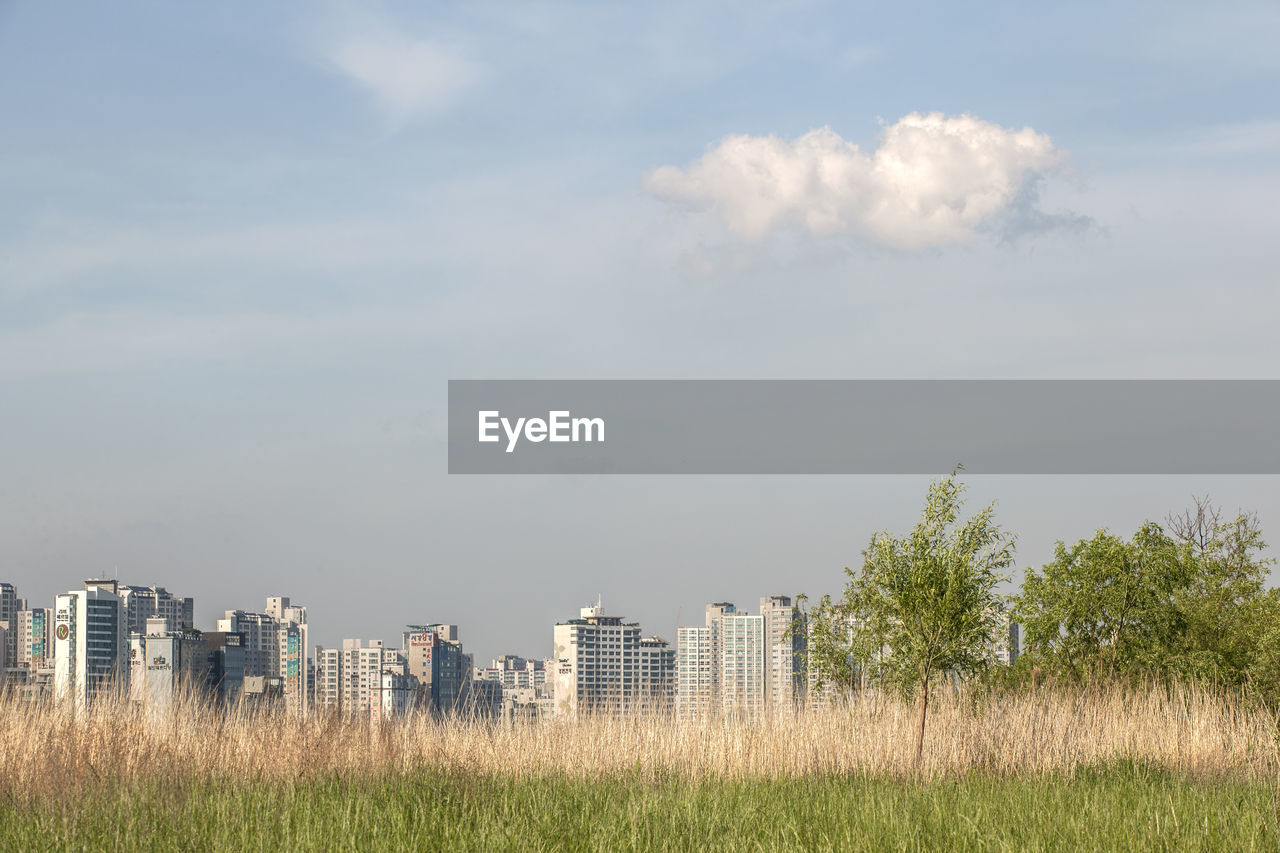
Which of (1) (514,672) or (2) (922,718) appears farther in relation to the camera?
(1) (514,672)

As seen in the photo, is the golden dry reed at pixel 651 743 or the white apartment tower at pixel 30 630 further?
the white apartment tower at pixel 30 630

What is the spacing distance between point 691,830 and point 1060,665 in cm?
1425

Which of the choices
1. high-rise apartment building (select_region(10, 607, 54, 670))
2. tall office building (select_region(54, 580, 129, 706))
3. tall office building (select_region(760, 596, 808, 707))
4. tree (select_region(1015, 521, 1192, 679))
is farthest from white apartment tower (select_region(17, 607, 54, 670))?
tree (select_region(1015, 521, 1192, 679))

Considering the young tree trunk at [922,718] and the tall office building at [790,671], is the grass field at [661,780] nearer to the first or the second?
the young tree trunk at [922,718]

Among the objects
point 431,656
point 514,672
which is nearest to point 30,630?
point 514,672

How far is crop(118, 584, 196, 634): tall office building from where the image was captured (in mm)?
84000

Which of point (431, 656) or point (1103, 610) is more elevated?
point (1103, 610)

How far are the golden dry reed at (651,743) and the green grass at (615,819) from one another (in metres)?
1.39

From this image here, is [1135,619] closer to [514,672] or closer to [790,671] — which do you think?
[790,671]

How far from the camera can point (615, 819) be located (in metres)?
9.09

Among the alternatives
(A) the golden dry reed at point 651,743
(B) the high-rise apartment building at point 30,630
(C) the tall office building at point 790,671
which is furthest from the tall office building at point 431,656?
(B) the high-rise apartment building at point 30,630

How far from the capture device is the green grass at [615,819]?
784 cm

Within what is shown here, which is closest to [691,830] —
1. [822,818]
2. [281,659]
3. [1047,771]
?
[822,818]

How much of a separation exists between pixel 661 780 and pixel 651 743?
1.27 meters
